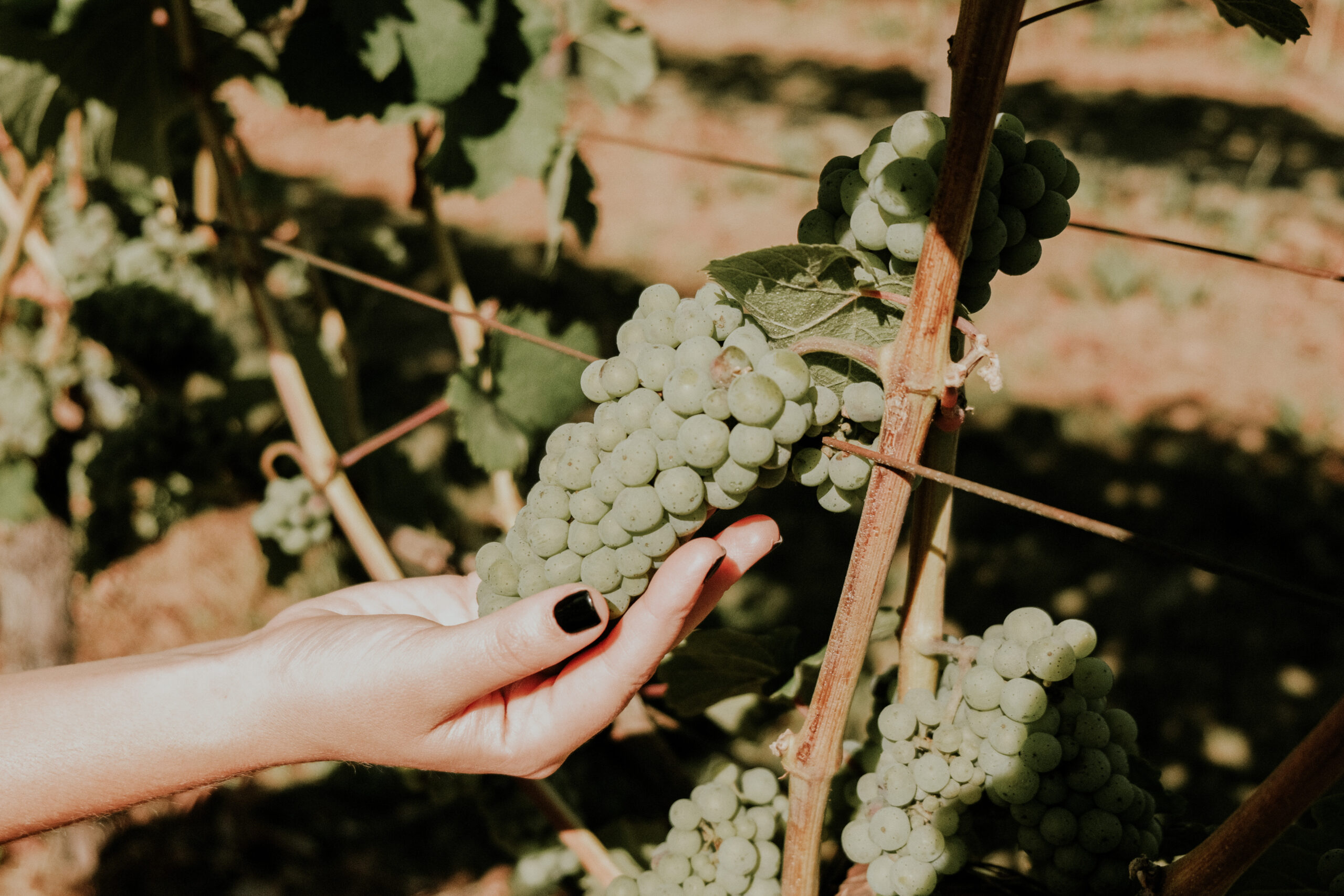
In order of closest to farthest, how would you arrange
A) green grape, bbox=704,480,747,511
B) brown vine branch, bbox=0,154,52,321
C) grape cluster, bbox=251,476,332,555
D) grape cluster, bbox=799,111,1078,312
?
grape cluster, bbox=799,111,1078,312, green grape, bbox=704,480,747,511, grape cluster, bbox=251,476,332,555, brown vine branch, bbox=0,154,52,321

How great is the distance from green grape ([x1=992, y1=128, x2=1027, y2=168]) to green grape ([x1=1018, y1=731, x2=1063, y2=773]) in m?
0.65

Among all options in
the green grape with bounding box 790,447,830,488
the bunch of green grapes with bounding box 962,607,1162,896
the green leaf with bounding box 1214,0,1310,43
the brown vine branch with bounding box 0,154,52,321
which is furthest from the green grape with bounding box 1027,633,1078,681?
the brown vine branch with bounding box 0,154,52,321

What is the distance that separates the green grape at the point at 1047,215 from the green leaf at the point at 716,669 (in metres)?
0.75

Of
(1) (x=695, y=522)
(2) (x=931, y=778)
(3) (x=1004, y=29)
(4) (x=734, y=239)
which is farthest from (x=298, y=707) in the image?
(4) (x=734, y=239)

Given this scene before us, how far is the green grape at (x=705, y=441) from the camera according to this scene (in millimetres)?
982

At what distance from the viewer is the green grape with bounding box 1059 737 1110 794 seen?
3.61ft

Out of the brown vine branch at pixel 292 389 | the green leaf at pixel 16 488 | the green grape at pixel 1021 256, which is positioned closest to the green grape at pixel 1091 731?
the green grape at pixel 1021 256

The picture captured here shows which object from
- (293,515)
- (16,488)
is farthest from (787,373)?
(16,488)

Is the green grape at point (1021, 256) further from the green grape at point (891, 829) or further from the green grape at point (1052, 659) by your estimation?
the green grape at point (891, 829)

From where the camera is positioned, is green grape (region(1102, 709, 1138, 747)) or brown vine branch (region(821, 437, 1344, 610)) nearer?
brown vine branch (region(821, 437, 1344, 610))

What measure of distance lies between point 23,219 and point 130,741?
1745 millimetres

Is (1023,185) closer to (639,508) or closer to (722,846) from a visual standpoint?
(639,508)

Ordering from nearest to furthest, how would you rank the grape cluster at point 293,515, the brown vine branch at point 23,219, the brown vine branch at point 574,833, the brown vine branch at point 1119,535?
1. the brown vine branch at point 1119,535
2. the brown vine branch at point 574,833
3. the grape cluster at point 293,515
4. the brown vine branch at point 23,219

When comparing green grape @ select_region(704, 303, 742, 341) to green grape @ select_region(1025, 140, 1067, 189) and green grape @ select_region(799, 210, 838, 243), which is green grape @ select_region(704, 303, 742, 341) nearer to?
green grape @ select_region(799, 210, 838, 243)
